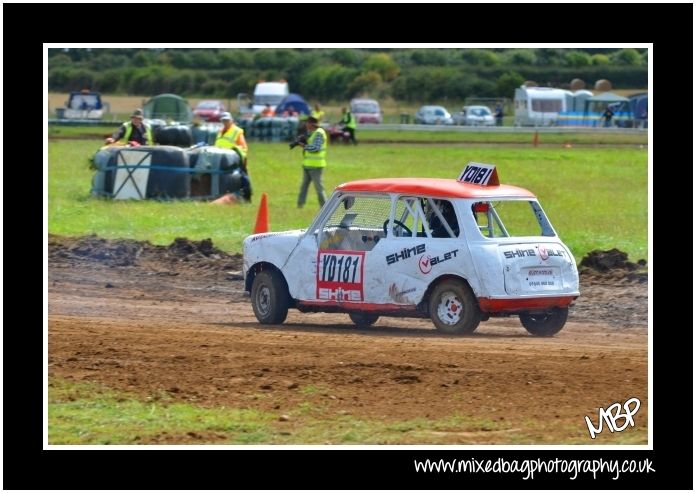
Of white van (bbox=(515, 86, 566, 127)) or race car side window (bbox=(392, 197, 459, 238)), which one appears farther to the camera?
white van (bbox=(515, 86, 566, 127))

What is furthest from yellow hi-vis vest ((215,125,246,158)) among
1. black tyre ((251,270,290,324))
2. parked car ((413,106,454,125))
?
parked car ((413,106,454,125))

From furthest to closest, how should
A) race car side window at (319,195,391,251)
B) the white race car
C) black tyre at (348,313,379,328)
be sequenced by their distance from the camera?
black tyre at (348,313,379,328) → race car side window at (319,195,391,251) → the white race car

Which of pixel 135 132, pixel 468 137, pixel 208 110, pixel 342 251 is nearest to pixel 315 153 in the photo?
pixel 135 132

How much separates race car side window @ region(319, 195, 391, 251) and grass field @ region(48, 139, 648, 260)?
687cm

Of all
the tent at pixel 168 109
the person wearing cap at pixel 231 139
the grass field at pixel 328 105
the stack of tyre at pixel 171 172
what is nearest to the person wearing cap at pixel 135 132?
the stack of tyre at pixel 171 172

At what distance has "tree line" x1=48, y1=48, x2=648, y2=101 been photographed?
225 ft

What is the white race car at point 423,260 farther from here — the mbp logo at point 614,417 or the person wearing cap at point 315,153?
the person wearing cap at point 315,153

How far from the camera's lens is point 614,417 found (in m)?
9.24

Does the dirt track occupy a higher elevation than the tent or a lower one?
lower

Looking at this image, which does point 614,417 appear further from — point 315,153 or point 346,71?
point 346,71

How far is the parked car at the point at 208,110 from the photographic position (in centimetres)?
7019

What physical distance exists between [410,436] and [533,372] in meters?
2.20

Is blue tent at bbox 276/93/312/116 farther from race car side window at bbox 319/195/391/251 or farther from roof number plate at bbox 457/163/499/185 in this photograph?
roof number plate at bbox 457/163/499/185

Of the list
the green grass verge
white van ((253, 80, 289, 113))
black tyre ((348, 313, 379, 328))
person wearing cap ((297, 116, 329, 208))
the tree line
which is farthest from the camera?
white van ((253, 80, 289, 113))
